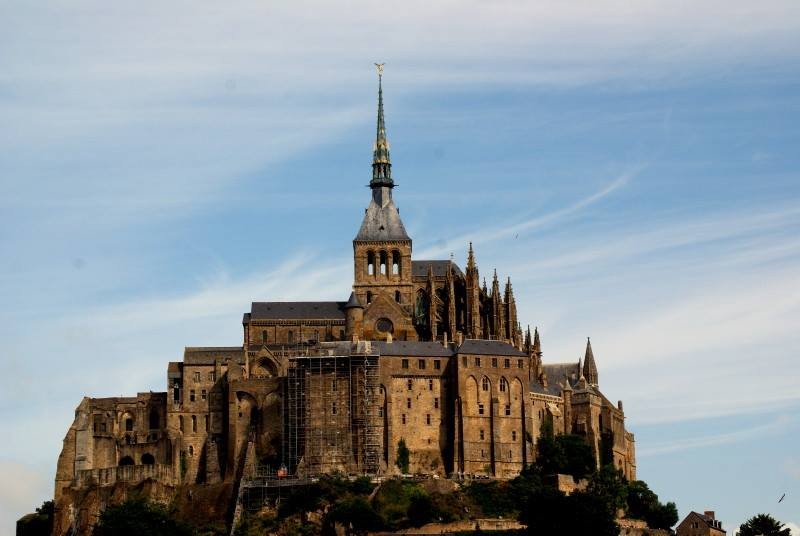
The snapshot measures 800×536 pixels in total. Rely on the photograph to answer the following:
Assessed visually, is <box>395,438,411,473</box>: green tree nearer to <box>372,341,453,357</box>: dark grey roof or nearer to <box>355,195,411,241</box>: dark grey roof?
<box>372,341,453,357</box>: dark grey roof

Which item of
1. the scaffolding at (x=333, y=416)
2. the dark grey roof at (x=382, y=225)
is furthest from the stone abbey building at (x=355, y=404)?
the dark grey roof at (x=382, y=225)

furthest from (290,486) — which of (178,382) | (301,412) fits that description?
(178,382)

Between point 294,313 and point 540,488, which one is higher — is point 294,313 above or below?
above

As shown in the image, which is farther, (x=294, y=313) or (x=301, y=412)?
(x=294, y=313)

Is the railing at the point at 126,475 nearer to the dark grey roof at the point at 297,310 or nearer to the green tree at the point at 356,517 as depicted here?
the green tree at the point at 356,517

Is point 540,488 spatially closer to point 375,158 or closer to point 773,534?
point 773,534

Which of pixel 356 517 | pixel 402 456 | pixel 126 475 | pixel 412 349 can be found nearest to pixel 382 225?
pixel 412 349

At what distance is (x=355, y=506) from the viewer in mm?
132500

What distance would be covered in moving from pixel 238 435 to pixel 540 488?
971 inches

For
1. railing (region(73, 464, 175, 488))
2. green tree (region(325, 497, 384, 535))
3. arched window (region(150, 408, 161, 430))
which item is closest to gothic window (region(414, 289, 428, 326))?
arched window (region(150, 408, 161, 430))

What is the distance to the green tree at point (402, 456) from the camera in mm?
141125

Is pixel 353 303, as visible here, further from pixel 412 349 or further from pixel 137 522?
pixel 137 522

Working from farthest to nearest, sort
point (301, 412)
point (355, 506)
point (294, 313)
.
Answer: point (294, 313) < point (301, 412) < point (355, 506)

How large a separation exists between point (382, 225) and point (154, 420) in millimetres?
26089
